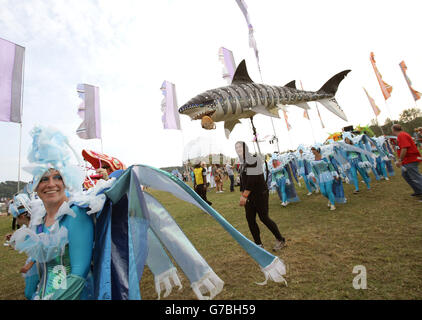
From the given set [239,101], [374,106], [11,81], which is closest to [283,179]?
[239,101]

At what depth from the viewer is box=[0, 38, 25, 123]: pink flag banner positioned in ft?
26.1

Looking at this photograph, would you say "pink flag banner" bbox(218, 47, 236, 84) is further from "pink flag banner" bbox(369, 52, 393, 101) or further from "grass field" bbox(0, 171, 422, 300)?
"pink flag banner" bbox(369, 52, 393, 101)

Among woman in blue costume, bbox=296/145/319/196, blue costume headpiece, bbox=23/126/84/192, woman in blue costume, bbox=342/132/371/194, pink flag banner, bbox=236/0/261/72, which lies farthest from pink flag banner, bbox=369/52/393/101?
blue costume headpiece, bbox=23/126/84/192

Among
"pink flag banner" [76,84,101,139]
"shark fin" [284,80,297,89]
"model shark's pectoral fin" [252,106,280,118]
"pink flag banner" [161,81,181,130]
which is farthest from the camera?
"pink flag banner" [161,81,181,130]

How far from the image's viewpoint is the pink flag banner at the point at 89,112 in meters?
10.8

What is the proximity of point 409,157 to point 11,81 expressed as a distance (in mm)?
12971

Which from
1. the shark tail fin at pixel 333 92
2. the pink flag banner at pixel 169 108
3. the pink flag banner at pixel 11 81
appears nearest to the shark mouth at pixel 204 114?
the shark tail fin at pixel 333 92

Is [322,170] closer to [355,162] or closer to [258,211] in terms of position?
[355,162]

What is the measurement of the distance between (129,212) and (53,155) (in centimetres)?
64

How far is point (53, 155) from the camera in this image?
4.88 feet

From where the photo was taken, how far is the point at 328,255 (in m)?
3.46

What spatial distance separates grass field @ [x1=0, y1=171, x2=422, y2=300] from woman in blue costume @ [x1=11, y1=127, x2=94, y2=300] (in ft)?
6.53

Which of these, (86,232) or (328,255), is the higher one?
(86,232)
